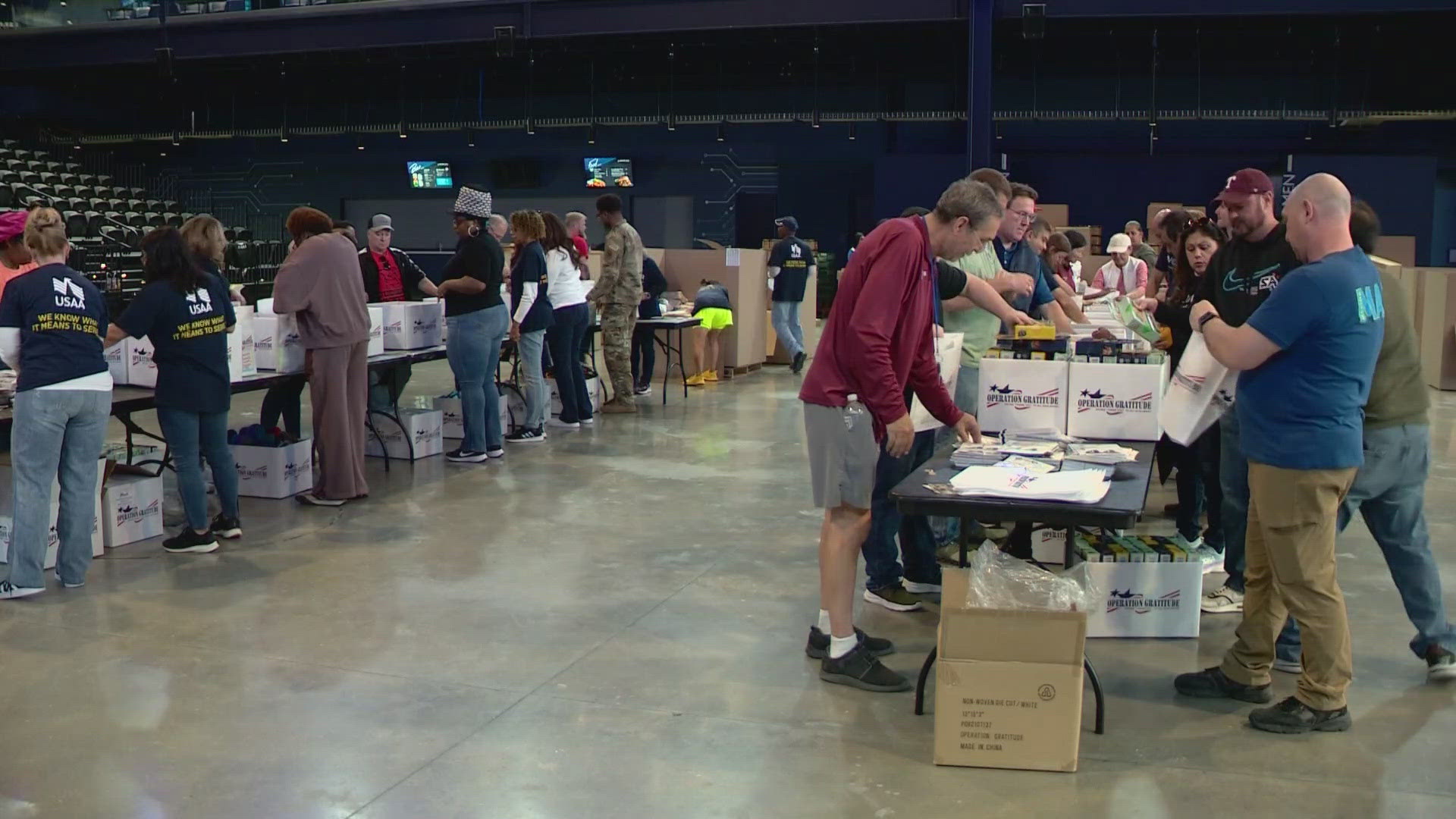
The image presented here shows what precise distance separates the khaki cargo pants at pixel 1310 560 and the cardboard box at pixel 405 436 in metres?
5.10

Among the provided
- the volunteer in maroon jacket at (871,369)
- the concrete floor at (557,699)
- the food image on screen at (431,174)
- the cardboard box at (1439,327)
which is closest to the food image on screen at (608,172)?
the food image on screen at (431,174)

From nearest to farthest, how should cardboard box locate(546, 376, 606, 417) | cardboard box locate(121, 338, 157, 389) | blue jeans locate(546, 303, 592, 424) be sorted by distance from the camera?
cardboard box locate(121, 338, 157, 389)
blue jeans locate(546, 303, 592, 424)
cardboard box locate(546, 376, 606, 417)

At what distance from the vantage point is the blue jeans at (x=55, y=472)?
15.0ft

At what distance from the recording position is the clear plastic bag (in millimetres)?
3305

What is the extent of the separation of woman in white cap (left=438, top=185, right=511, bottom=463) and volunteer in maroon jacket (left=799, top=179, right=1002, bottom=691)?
3.76m

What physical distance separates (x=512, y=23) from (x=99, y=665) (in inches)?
485

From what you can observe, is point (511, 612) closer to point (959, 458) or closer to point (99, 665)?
point (99, 665)

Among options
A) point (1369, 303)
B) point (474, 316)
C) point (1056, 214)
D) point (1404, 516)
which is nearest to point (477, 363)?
point (474, 316)

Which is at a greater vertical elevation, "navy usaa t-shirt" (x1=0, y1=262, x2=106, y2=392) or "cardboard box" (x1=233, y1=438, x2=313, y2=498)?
"navy usaa t-shirt" (x1=0, y1=262, x2=106, y2=392)

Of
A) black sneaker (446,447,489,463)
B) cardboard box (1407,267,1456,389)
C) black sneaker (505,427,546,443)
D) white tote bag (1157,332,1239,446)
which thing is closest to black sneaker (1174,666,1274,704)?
→ white tote bag (1157,332,1239,446)

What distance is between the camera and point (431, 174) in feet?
66.1

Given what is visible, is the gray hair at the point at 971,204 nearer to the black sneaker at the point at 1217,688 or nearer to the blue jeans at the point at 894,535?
the blue jeans at the point at 894,535

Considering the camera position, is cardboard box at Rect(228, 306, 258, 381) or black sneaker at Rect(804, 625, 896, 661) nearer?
black sneaker at Rect(804, 625, 896, 661)

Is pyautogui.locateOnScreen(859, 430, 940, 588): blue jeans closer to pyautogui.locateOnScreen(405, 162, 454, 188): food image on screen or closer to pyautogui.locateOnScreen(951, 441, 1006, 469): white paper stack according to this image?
pyautogui.locateOnScreen(951, 441, 1006, 469): white paper stack
